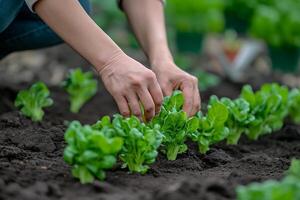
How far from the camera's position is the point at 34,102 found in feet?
10.9

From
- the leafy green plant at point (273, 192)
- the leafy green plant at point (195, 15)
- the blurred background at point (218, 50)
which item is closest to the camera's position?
the leafy green plant at point (273, 192)

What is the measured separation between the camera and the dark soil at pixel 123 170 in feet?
7.26

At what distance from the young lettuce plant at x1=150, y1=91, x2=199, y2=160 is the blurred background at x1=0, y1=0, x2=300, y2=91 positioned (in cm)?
178

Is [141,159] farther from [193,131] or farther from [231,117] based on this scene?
[231,117]


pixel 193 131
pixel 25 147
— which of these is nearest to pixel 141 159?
pixel 193 131

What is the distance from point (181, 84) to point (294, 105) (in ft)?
3.18

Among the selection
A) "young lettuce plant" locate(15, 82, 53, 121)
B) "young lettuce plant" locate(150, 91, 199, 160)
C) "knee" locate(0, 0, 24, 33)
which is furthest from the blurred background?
"young lettuce plant" locate(150, 91, 199, 160)

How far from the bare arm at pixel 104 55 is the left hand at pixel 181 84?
255mm

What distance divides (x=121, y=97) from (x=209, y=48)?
3825mm

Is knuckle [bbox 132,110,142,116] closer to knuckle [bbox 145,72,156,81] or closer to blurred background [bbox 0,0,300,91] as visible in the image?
knuckle [bbox 145,72,156,81]

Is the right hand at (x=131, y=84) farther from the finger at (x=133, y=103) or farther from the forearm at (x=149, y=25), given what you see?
the forearm at (x=149, y=25)

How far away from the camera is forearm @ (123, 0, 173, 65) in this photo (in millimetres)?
3111

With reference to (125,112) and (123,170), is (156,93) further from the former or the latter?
(123,170)

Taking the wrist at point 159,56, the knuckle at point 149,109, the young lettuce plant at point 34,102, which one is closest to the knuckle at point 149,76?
the knuckle at point 149,109
